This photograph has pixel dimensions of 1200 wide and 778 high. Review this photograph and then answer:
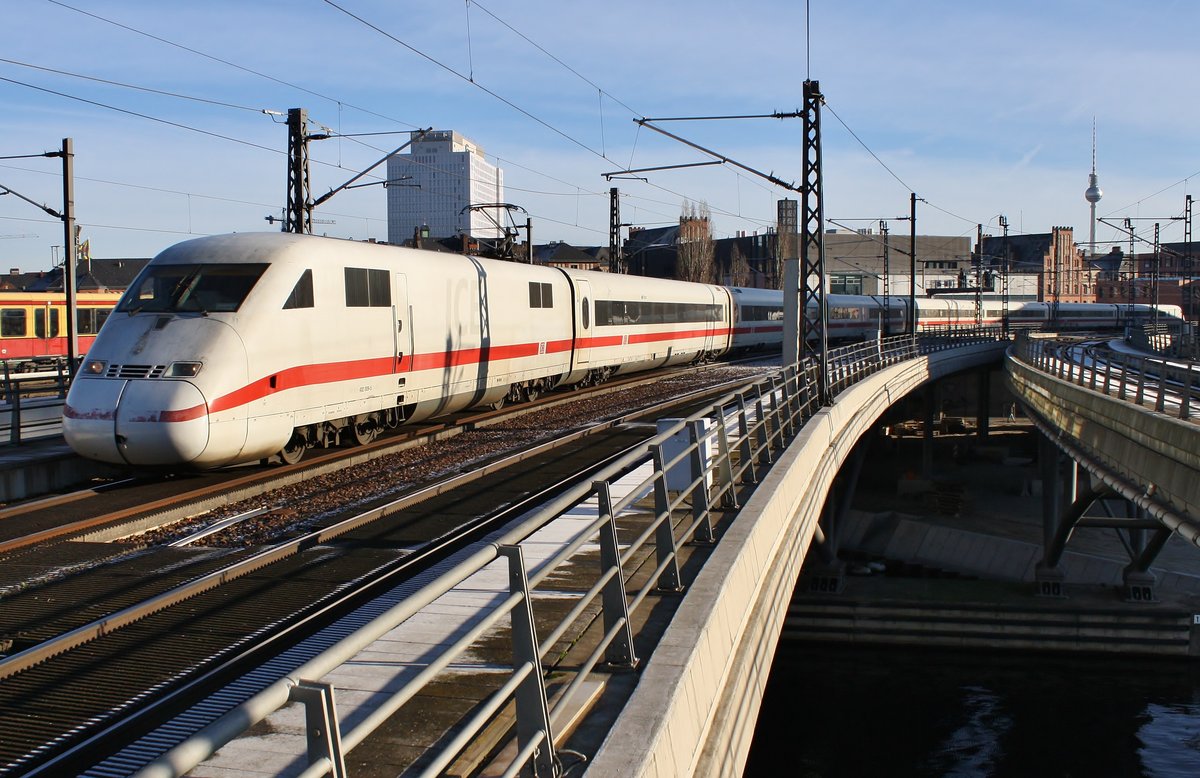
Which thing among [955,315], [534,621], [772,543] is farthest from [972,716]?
[955,315]

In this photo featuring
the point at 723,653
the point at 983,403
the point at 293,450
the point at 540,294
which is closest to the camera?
the point at 723,653

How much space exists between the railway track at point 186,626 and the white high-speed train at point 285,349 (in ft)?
9.88

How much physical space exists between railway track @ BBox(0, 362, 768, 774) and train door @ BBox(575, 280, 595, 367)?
15667 millimetres

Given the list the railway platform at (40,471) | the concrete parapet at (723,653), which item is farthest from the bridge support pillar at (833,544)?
the railway platform at (40,471)

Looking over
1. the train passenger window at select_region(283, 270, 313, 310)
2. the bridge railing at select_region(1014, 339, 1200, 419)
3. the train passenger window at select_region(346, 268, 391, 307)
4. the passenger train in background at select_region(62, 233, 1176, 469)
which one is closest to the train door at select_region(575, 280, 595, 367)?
the passenger train in background at select_region(62, 233, 1176, 469)

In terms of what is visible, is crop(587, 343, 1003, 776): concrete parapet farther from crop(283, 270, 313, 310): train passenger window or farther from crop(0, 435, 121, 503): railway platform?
crop(0, 435, 121, 503): railway platform

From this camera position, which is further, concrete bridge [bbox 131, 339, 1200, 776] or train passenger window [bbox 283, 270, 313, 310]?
train passenger window [bbox 283, 270, 313, 310]

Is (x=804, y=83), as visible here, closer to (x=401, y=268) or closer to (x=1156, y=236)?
(x=401, y=268)

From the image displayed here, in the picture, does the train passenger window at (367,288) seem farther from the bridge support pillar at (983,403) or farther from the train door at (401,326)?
the bridge support pillar at (983,403)

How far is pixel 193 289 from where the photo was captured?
1372cm

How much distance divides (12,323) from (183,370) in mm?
26485

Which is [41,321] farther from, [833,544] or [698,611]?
[698,611]

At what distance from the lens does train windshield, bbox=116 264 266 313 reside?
1348 cm

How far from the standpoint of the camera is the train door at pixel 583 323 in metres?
26.7
